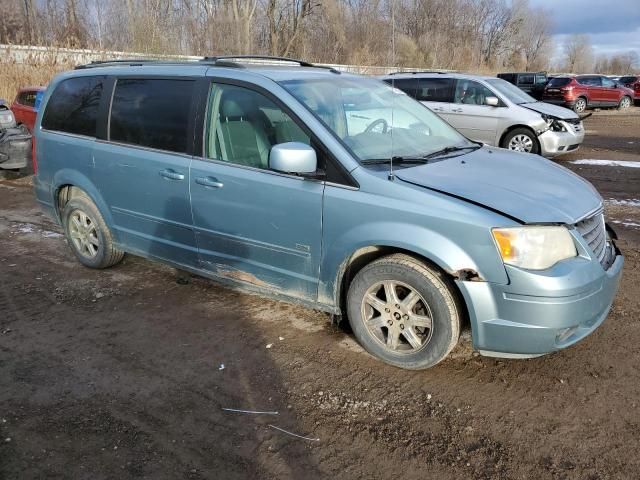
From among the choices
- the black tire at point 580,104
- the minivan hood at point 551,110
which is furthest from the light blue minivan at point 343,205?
the black tire at point 580,104

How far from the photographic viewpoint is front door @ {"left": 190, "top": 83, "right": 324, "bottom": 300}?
3521 mm

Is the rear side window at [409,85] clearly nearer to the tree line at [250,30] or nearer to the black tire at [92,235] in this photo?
the tree line at [250,30]

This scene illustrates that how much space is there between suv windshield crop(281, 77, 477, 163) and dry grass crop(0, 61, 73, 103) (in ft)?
45.5

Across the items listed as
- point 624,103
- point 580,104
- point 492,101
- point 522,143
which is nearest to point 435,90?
point 492,101

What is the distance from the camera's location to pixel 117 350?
12.1ft

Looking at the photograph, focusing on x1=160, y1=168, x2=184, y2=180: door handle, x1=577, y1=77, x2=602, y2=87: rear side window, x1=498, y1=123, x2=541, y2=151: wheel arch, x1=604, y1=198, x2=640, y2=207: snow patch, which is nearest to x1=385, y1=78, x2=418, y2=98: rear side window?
x1=498, y1=123, x2=541, y2=151: wheel arch

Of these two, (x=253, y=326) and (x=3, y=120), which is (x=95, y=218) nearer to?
(x=253, y=326)

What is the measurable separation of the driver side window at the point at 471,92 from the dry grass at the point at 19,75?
11.9 m

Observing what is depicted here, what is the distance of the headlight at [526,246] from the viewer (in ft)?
9.49

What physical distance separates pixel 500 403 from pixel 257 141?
2.35 meters

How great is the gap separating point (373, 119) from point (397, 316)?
1.53 m

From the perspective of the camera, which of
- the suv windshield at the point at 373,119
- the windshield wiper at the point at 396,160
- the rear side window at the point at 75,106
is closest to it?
the windshield wiper at the point at 396,160

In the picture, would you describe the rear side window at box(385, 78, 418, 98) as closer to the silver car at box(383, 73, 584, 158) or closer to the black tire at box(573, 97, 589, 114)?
the silver car at box(383, 73, 584, 158)

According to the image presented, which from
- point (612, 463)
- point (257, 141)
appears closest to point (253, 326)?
point (257, 141)
